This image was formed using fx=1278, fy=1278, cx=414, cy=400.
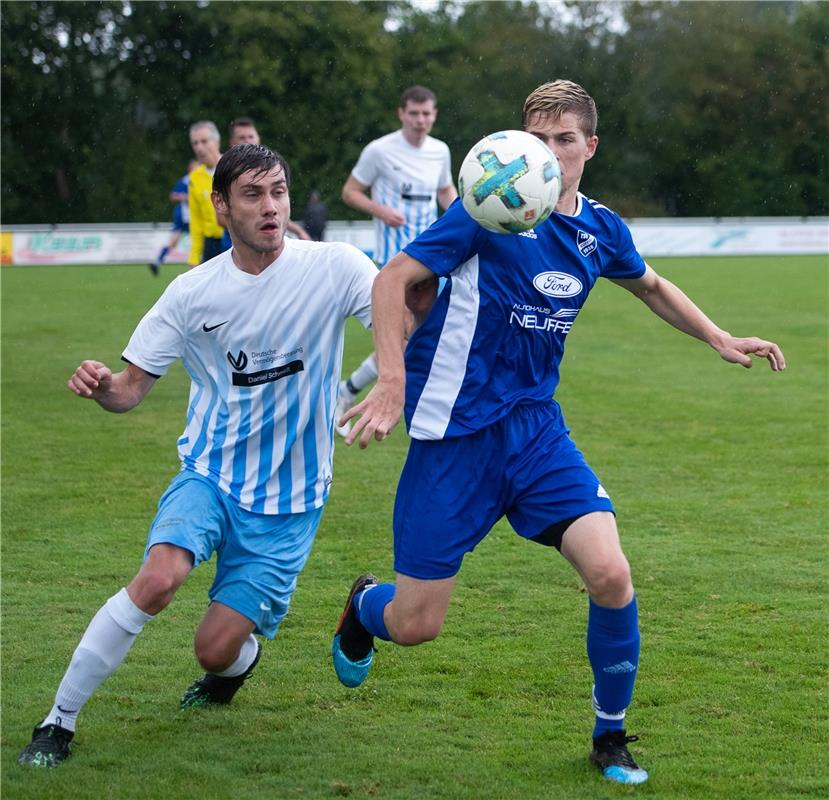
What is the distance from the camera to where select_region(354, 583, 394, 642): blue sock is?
176 inches

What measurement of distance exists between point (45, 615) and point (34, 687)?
0.88 metres

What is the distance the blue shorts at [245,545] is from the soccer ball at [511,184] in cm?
132

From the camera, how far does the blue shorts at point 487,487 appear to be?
4.09 meters

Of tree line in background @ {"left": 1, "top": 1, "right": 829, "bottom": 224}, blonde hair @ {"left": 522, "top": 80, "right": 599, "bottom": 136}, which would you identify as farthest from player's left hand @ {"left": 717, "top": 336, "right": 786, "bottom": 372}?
tree line in background @ {"left": 1, "top": 1, "right": 829, "bottom": 224}

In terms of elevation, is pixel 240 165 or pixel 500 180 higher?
pixel 500 180

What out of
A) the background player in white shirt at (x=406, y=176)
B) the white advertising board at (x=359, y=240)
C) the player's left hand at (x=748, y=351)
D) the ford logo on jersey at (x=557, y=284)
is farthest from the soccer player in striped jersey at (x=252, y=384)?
the white advertising board at (x=359, y=240)

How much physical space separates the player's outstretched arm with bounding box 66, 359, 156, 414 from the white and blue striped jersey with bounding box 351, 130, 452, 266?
6.83m

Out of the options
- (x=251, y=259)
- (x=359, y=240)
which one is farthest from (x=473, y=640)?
(x=359, y=240)

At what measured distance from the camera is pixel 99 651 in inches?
163

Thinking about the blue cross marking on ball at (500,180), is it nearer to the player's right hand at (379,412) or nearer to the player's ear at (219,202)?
the player's right hand at (379,412)

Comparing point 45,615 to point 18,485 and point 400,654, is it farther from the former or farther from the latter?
point 18,485

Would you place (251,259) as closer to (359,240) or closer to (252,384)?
(252,384)

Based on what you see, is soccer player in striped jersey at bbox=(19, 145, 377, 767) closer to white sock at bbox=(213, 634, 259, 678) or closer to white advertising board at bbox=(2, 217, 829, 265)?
white sock at bbox=(213, 634, 259, 678)

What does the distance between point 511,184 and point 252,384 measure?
1.21 metres
